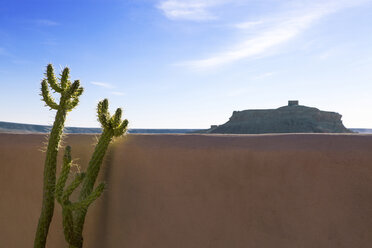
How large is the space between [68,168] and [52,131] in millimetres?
496

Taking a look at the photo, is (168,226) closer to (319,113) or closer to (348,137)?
(348,137)

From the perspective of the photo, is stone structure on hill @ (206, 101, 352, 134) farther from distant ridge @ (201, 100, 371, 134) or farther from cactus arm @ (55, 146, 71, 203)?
cactus arm @ (55, 146, 71, 203)

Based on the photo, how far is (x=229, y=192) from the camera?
233cm

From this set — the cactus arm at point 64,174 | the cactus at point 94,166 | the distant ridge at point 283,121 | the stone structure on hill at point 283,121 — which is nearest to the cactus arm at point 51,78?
the cactus at point 94,166

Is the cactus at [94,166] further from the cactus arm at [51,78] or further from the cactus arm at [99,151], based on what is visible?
the cactus arm at [51,78]

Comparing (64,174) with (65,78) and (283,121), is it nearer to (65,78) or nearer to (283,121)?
(65,78)

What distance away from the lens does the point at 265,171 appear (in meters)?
2.21

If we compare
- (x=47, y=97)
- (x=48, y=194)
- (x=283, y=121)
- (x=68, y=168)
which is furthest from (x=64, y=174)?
(x=283, y=121)

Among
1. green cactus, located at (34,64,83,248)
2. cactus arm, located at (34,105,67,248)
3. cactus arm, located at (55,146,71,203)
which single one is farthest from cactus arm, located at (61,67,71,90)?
cactus arm, located at (55,146,71,203)

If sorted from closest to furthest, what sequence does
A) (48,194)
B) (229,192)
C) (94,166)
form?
1. (229,192)
2. (94,166)
3. (48,194)

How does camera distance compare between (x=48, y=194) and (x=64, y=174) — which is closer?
(x=64, y=174)

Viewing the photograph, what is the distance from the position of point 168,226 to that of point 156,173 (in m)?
0.36

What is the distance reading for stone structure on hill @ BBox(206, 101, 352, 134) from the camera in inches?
1766

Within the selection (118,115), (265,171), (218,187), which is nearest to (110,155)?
(118,115)
